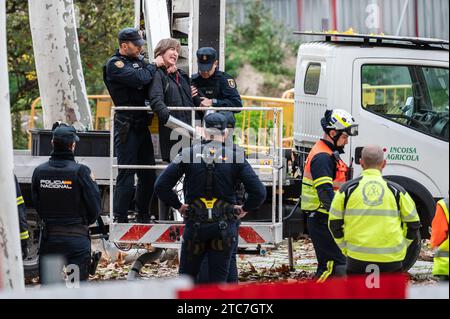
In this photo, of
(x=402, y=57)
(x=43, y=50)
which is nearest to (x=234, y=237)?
(x=402, y=57)

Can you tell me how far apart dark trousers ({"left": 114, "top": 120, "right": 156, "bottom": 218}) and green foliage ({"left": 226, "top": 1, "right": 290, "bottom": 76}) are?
1943 centimetres

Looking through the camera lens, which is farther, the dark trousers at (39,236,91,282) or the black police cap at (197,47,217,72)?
the black police cap at (197,47,217,72)

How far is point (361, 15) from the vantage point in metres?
29.8

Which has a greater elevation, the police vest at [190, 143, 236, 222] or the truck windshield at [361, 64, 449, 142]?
the truck windshield at [361, 64, 449, 142]

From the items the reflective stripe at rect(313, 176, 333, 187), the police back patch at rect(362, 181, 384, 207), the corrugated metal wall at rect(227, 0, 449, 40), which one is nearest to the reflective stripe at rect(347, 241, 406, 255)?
the police back patch at rect(362, 181, 384, 207)

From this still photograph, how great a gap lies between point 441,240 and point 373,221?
0.85 m

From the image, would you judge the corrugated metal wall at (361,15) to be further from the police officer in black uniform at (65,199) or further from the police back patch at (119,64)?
the police officer in black uniform at (65,199)

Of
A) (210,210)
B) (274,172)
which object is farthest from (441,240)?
(274,172)

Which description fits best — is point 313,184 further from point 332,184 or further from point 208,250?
point 208,250

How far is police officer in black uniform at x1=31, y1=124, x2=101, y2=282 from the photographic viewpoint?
973 centimetres

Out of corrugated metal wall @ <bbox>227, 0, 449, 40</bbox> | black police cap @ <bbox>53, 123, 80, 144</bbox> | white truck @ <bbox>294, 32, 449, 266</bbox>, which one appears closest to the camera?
black police cap @ <bbox>53, 123, 80, 144</bbox>

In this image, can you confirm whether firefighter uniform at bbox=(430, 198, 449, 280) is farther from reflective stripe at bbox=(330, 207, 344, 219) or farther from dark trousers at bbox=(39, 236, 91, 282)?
dark trousers at bbox=(39, 236, 91, 282)

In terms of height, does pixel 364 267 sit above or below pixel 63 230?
below
